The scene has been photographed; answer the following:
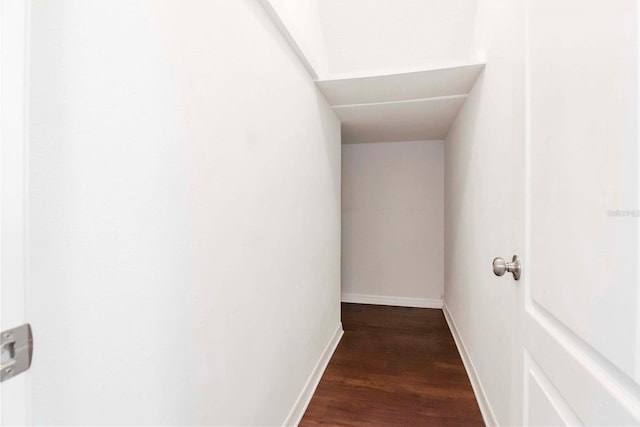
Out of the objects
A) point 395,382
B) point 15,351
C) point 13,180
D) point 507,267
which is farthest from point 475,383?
point 13,180

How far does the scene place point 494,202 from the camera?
4.96 feet

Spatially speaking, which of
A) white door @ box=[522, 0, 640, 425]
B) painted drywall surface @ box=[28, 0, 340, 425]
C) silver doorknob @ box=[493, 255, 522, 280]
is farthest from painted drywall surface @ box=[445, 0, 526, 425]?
painted drywall surface @ box=[28, 0, 340, 425]

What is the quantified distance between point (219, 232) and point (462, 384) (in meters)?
2.00

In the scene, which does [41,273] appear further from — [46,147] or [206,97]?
[206,97]

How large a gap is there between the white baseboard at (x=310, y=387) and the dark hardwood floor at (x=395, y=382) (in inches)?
1.4

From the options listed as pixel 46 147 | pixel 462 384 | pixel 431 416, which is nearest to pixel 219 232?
pixel 46 147

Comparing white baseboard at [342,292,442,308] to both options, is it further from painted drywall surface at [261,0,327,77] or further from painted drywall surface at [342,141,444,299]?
painted drywall surface at [261,0,327,77]

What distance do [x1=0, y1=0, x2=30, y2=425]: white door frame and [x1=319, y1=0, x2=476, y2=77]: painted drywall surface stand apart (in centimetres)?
181

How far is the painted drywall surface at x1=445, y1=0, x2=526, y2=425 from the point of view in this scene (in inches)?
41.6

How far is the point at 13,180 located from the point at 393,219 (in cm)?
362

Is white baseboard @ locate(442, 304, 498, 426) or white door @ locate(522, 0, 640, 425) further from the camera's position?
white baseboard @ locate(442, 304, 498, 426)

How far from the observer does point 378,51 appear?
2.01 meters

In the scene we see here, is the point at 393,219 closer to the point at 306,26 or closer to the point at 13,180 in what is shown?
the point at 306,26

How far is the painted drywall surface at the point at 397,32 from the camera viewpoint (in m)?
1.88
